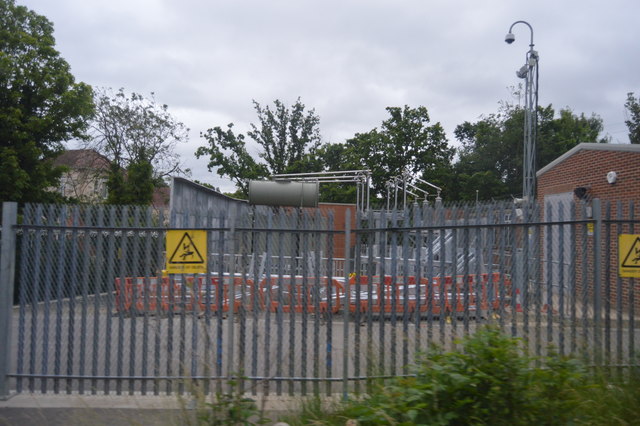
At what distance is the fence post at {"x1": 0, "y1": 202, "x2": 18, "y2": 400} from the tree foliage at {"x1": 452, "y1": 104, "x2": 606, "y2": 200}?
35.3 meters

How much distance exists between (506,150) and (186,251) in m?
38.4

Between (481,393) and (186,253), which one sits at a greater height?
(186,253)

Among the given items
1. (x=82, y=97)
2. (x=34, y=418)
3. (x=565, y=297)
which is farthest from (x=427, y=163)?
(x=34, y=418)

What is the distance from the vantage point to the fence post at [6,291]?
17.7 feet

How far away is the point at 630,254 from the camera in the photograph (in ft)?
18.5

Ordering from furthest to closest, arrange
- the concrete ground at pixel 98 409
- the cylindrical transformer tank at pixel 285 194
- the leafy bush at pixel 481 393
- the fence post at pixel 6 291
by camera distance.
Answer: the cylindrical transformer tank at pixel 285 194, the fence post at pixel 6 291, the concrete ground at pixel 98 409, the leafy bush at pixel 481 393

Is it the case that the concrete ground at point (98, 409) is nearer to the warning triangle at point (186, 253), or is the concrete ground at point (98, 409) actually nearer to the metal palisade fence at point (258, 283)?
the metal palisade fence at point (258, 283)

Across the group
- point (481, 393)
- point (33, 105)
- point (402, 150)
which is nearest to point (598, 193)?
point (481, 393)

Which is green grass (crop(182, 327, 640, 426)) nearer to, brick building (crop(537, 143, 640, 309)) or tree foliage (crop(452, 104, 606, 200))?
brick building (crop(537, 143, 640, 309))

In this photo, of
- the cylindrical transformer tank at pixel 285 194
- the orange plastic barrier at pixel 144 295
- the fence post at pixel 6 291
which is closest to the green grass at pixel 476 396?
the orange plastic barrier at pixel 144 295

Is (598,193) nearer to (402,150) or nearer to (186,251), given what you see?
(186,251)

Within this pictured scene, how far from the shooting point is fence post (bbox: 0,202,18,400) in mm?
5398

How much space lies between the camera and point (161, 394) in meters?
5.70

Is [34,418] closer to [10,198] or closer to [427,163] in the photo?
[10,198]
